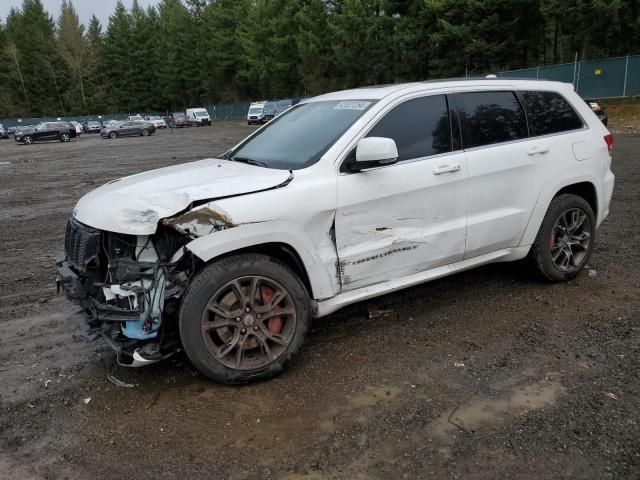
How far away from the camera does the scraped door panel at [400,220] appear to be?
12.3ft

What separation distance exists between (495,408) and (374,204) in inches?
60.2

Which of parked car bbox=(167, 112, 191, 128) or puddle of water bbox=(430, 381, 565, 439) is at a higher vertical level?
parked car bbox=(167, 112, 191, 128)

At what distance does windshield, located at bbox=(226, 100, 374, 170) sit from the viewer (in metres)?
3.93

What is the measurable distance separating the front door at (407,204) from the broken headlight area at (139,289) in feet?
3.67

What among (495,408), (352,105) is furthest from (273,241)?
(495,408)

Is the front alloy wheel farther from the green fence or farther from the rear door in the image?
the green fence

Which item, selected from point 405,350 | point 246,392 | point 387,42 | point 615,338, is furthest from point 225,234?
point 387,42

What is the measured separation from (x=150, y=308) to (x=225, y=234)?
0.64 meters

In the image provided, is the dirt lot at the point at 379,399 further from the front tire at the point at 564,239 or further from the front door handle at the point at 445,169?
the front door handle at the point at 445,169

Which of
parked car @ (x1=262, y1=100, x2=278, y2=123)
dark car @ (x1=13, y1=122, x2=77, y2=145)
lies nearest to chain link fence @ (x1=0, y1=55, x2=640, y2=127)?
parked car @ (x1=262, y1=100, x2=278, y2=123)

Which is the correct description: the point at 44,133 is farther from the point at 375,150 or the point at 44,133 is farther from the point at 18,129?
the point at 375,150

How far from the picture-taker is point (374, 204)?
150 inches

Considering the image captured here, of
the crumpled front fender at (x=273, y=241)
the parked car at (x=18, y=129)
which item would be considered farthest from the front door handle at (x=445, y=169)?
the parked car at (x=18, y=129)

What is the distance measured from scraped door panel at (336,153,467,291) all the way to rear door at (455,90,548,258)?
136mm
